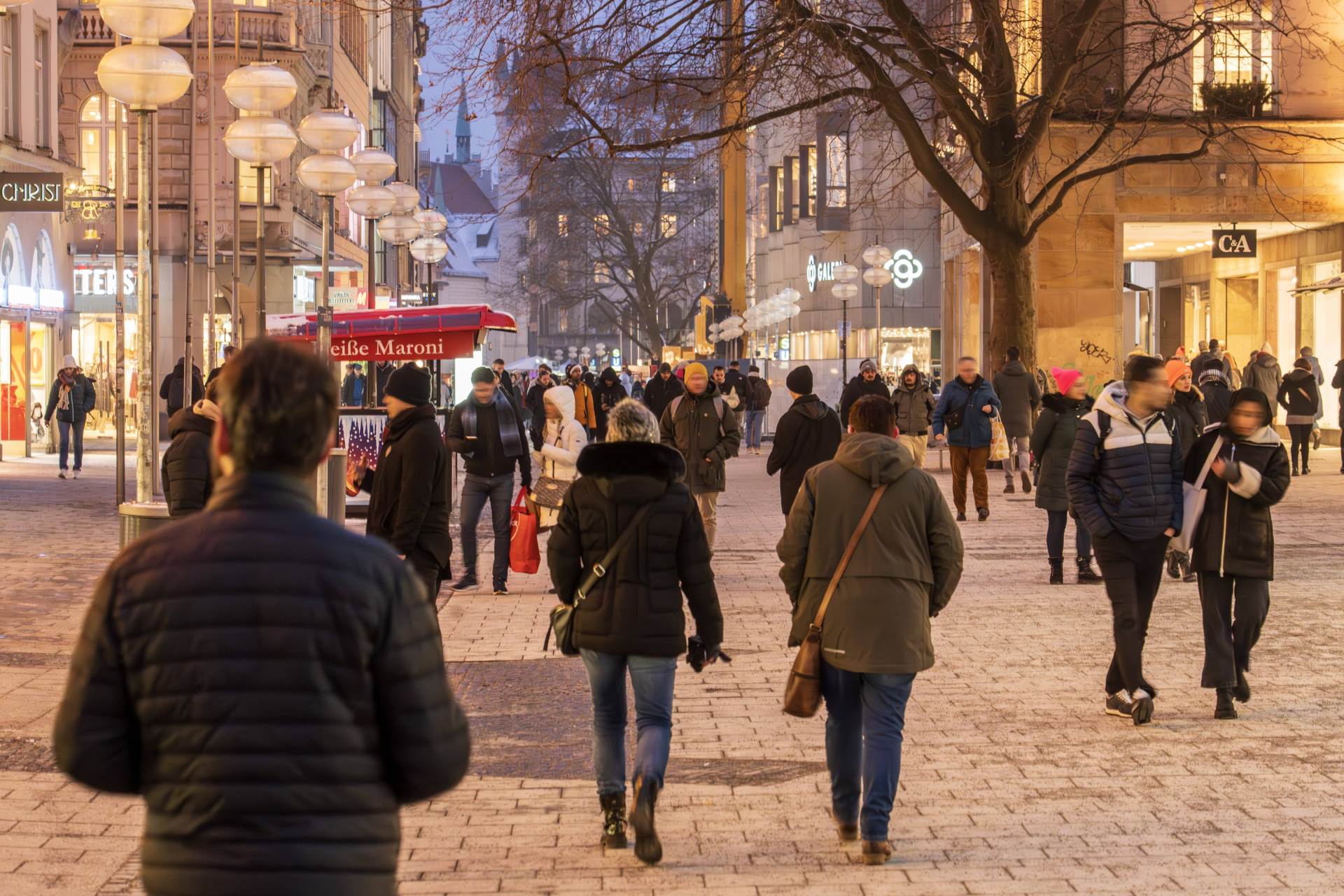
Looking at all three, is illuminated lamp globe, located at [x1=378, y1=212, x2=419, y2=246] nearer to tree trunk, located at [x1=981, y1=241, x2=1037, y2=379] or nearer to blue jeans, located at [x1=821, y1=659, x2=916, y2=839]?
tree trunk, located at [x1=981, y1=241, x2=1037, y2=379]

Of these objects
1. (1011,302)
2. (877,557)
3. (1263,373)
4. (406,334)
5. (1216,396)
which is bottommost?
(877,557)

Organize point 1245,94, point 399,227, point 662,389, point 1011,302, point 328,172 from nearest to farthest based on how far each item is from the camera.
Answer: point 328,172
point 1011,302
point 399,227
point 1245,94
point 662,389

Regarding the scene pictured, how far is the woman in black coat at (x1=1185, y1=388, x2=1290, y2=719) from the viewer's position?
29.6 feet

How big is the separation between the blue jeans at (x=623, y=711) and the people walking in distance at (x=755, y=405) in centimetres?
3061

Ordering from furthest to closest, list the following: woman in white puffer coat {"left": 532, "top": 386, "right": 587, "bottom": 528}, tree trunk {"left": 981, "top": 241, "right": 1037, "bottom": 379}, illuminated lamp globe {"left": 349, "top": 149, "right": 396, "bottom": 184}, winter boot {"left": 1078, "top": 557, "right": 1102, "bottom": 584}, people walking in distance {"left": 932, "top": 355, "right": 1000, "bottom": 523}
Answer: tree trunk {"left": 981, "top": 241, "right": 1037, "bottom": 379}, illuminated lamp globe {"left": 349, "top": 149, "right": 396, "bottom": 184}, people walking in distance {"left": 932, "top": 355, "right": 1000, "bottom": 523}, winter boot {"left": 1078, "top": 557, "right": 1102, "bottom": 584}, woman in white puffer coat {"left": 532, "top": 386, "right": 587, "bottom": 528}

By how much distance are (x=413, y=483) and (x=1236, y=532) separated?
3.95 metres

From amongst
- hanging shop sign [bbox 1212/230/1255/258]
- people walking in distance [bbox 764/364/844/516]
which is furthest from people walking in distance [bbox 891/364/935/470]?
hanging shop sign [bbox 1212/230/1255/258]

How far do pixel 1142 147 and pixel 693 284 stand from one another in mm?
67598

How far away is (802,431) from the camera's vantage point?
1407 centimetres

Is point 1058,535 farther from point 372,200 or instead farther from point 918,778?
point 372,200

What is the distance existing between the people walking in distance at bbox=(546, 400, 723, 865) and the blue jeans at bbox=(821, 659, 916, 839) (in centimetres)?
56

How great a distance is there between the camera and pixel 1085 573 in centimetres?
1510

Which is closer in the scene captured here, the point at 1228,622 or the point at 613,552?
the point at 613,552

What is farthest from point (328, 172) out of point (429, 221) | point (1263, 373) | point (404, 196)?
point (1263, 373)
